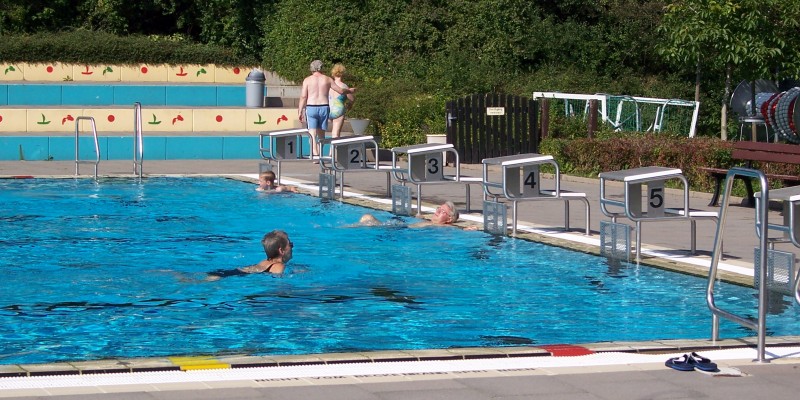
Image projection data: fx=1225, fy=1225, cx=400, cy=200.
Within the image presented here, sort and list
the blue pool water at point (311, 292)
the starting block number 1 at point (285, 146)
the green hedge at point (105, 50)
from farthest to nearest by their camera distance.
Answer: the green hedge at point (105, 50)
the starting block number 1 at point (285, 146)
the blue pool water at point (311, 292)

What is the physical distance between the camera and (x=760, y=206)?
7309 millimetres

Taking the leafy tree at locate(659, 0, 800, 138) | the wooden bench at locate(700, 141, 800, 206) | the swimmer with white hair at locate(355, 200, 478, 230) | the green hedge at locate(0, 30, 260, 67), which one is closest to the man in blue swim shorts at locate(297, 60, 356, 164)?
the leafy tree at locate(659, 0, 800, 138)

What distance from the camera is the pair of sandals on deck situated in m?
6.60

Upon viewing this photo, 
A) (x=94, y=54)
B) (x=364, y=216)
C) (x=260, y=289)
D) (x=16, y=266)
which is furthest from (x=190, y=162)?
(x=260, y=289)

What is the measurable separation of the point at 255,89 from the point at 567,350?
2096 cm

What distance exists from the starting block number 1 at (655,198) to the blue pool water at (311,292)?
0.77 meters

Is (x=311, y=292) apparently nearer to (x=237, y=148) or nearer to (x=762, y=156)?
(x=762, y=156)

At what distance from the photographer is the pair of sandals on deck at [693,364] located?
660cm

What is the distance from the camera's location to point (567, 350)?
715 centimetres

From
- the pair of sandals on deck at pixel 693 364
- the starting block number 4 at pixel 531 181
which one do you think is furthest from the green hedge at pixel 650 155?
the pair of sandals on deck at pixel 693 364

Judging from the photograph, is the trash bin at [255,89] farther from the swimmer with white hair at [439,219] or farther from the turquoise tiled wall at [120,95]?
the swimmer with white hair at [439,219]

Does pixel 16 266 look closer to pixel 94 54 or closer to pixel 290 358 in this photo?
pixel 290 358

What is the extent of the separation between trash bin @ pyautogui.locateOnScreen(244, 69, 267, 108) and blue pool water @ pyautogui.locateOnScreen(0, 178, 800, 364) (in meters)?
11.6

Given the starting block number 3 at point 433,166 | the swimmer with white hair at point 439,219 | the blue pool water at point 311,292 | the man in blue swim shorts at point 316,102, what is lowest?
the blue pool water at point 311,292
